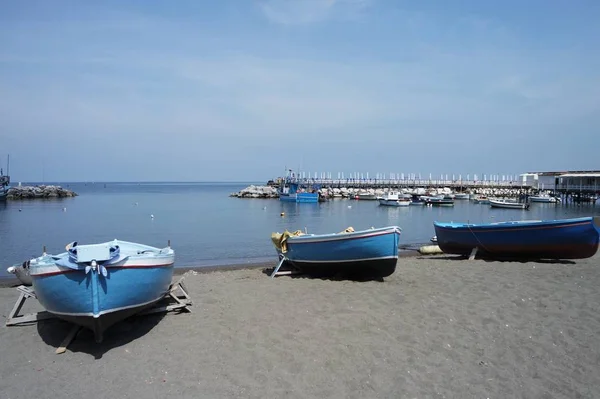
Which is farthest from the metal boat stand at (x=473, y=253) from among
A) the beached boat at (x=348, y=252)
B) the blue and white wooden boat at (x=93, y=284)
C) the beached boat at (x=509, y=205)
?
the beached boat at (x=509, y=205)

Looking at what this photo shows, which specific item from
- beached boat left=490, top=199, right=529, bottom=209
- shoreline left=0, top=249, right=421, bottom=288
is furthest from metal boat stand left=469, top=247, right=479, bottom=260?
beached boat left=490, top=199, right=529, bottom=209

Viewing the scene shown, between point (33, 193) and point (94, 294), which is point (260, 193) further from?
point (94, 294)

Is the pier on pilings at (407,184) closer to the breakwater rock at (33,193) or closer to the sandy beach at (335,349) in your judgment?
the breakwater rock at (33,193)

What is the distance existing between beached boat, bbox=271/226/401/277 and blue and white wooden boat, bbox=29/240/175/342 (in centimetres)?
572

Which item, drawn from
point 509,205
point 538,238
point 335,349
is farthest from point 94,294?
point 509,205

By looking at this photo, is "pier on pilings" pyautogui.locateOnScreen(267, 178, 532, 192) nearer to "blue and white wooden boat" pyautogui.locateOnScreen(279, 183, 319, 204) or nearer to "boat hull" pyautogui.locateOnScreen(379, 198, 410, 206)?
"blue and white wooden boat" pyautogui.locateOnScreen(279, 183, 319, 204)

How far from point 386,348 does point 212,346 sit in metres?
2.90

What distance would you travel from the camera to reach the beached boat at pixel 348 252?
11812mm

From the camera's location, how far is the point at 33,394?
625cm

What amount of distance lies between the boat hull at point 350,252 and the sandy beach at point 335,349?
3.53 ft

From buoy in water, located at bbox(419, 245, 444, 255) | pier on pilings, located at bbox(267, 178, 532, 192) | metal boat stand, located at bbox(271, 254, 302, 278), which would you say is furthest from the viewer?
pier on pilings, located at bbox(267, 178, 532, 192)

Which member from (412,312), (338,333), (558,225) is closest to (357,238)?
(412,312)

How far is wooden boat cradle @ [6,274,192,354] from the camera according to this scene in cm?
790

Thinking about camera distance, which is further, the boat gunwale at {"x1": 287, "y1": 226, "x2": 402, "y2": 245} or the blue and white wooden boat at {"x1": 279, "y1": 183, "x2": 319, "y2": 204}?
the blue and white wooden boat at {"x1": 279, "y1": 183, "x2": 319, "y2": 204}
